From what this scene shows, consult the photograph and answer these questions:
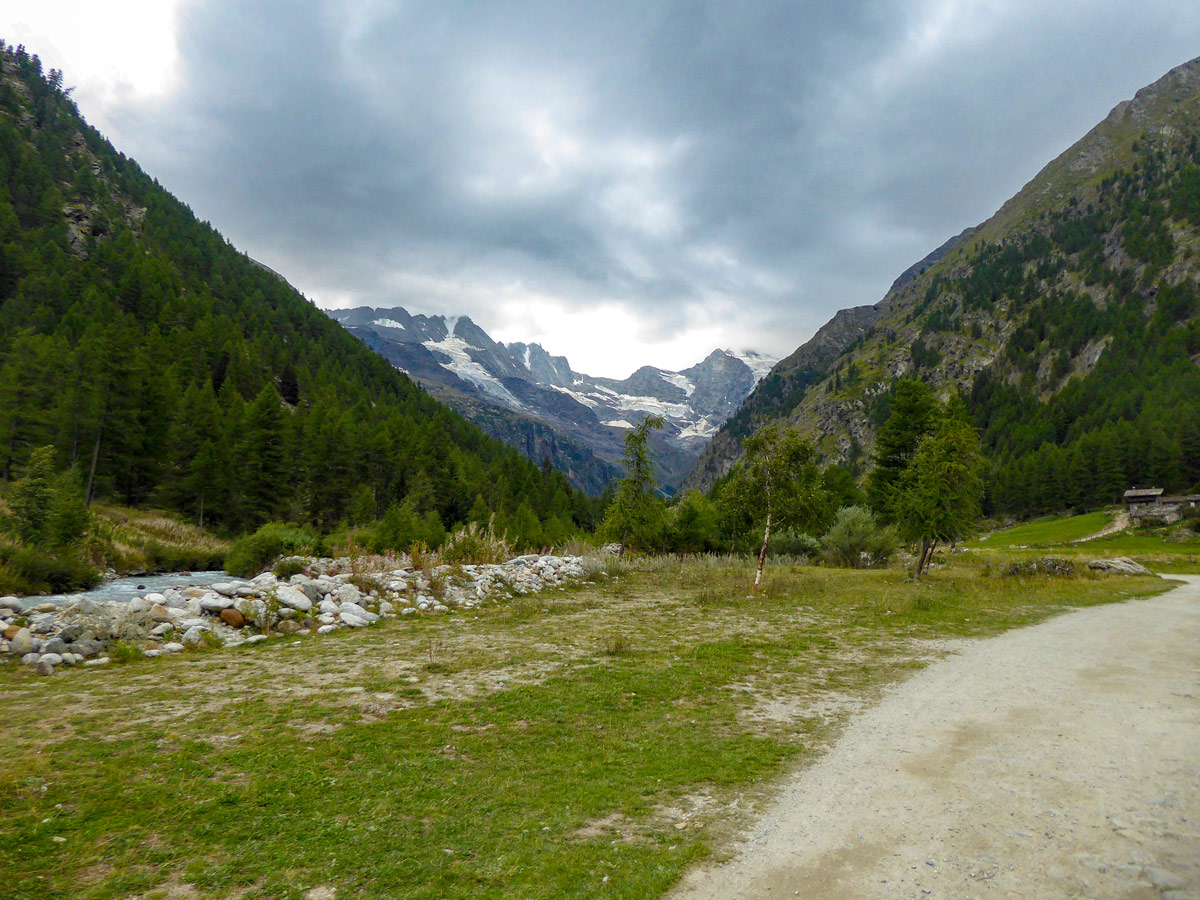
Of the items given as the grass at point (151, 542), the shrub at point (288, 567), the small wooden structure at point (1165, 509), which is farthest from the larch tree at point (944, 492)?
the small wooden structure at point (1165, 509)

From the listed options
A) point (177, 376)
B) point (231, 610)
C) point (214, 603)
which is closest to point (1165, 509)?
point (231, 610)


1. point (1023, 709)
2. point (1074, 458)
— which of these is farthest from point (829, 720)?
point (1074, 458)

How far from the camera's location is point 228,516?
48.1 meters

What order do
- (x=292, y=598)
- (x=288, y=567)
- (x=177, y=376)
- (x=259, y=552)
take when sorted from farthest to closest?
(x=177, y=376) < (x=259, y=552) < (x=288, y=567) < (x=292, y=598)

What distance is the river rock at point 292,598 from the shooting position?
532 inches

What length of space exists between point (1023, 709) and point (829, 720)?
3243 millimetres

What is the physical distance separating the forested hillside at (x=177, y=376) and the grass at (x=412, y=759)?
4398cm

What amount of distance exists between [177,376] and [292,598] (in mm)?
59027

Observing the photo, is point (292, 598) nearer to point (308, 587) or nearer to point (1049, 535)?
point (308, 587)

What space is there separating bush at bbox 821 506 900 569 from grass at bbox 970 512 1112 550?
115ft

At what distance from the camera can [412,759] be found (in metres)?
6.35

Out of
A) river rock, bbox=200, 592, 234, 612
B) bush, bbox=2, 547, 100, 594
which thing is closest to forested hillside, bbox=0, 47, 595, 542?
bush, bbox=2, 547, 100, 594

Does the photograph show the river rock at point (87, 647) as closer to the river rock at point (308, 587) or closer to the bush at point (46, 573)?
the river rock at point (308, 587)

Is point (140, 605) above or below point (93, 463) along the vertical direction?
below
